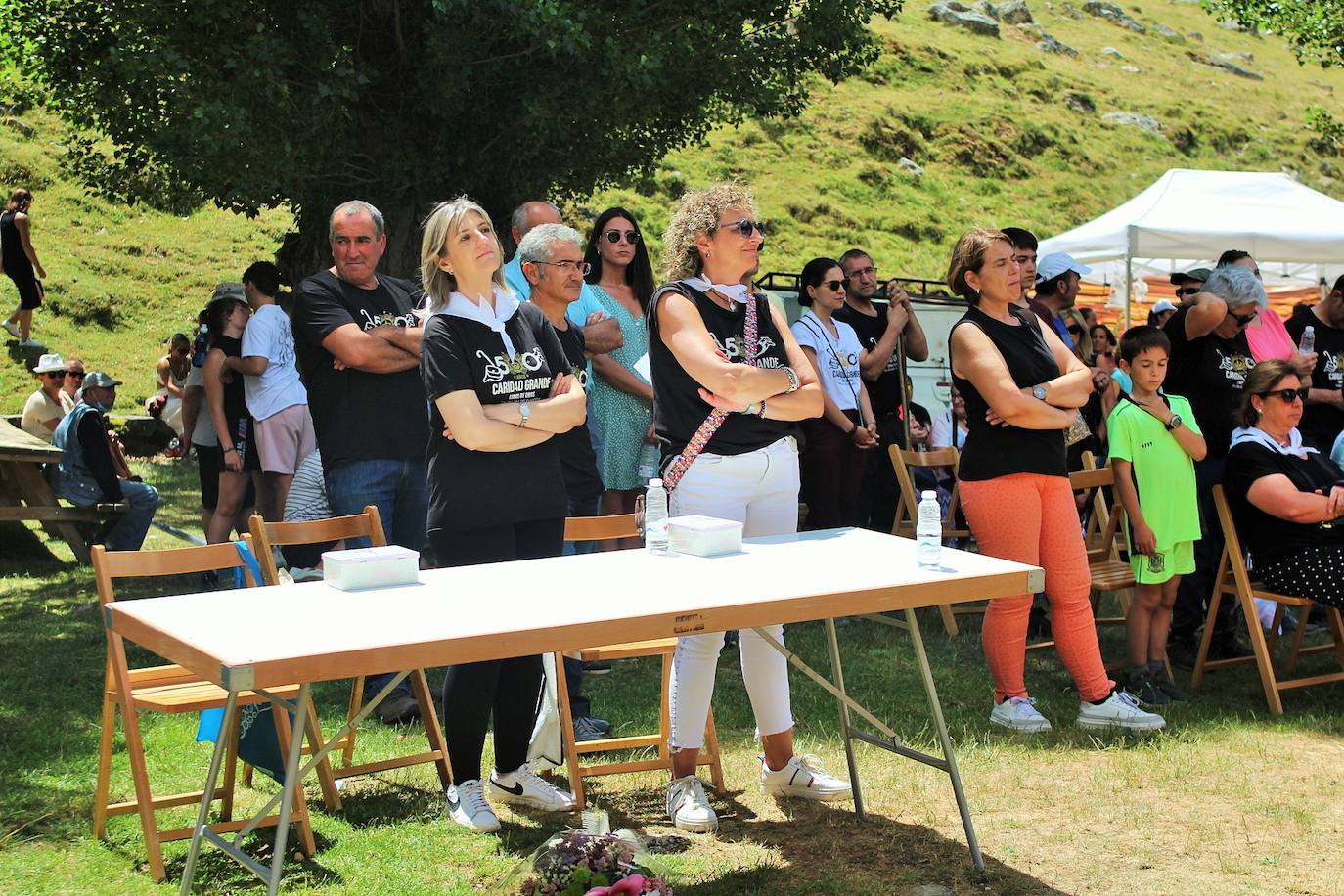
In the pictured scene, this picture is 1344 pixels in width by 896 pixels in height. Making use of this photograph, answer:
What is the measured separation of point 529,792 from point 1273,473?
331cm

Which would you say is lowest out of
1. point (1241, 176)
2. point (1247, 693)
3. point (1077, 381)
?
point (1247, 693)

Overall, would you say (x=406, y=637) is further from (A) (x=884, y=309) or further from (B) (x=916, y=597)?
(A) (x=884, y=309)

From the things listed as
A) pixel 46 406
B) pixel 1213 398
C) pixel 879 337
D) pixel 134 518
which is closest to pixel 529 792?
pixel 1213 398

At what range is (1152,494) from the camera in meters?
5.74

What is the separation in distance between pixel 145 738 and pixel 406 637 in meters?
2.64

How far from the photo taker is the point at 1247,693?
5.85 meters

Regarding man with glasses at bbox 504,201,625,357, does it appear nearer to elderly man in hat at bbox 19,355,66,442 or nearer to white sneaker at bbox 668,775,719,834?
white sneaker at bbox 668,775,719,834

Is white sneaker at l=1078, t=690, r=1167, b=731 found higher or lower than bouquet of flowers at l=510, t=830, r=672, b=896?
lower

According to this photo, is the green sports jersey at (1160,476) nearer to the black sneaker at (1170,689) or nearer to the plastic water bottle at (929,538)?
the black sneaker at (1170,689)

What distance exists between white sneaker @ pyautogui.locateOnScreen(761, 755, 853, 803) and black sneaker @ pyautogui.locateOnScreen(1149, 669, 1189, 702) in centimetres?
200

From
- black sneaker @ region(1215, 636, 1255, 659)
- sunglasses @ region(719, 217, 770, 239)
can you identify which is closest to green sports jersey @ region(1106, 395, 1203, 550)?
black sneaker @ region(1215, 636, 1255, 659)

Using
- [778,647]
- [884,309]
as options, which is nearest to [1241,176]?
[884,309]

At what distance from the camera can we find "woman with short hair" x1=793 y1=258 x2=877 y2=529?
7.03m

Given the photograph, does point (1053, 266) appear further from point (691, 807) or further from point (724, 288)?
point (691, 807)
